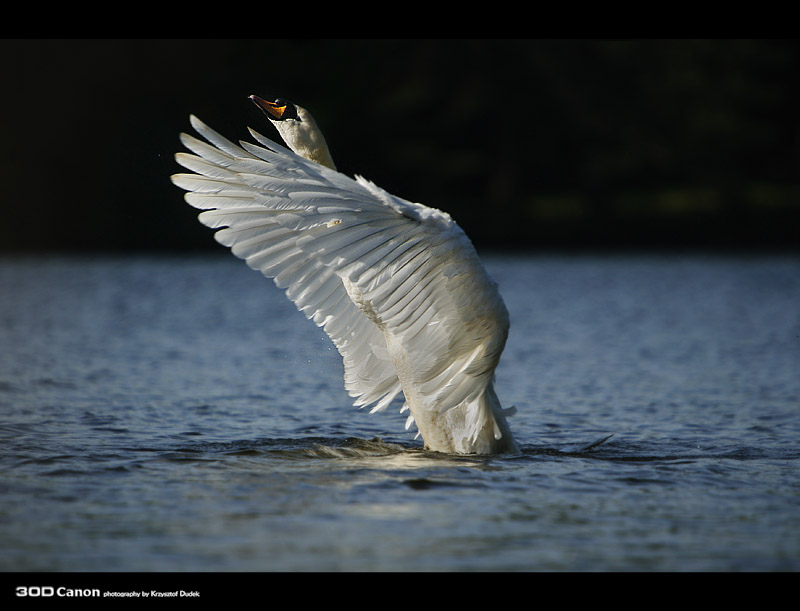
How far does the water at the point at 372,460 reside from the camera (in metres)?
6.43

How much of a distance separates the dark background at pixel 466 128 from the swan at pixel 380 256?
33.4 metres

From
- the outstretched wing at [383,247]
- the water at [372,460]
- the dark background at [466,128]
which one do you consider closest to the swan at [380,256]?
the outstretched wing at [383,247]

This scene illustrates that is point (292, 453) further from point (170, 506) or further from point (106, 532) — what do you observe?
point (106, 532)

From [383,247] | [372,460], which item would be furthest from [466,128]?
[383,247]

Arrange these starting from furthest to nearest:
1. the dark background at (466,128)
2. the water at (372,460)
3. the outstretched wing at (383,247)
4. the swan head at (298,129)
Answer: the dark background at (466,128) → the swan head at (298,129) → the outstretched wing at (383,247) → the water at (372,460)

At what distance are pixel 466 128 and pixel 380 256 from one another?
43.6m

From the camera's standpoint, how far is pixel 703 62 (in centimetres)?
5362

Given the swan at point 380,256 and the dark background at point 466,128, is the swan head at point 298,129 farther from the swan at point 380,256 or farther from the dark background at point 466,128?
the dark background at point 466,128

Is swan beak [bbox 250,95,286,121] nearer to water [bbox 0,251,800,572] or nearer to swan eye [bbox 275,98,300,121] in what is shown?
swan eye [bbox 275,98,300,121]

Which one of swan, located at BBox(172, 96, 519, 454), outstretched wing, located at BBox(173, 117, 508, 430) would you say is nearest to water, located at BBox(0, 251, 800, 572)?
swan, located at BBox(172, 96, 519, 454)

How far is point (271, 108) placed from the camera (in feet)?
30.0

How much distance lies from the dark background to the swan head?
3316 cm

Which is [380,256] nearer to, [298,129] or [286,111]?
[298,129]
